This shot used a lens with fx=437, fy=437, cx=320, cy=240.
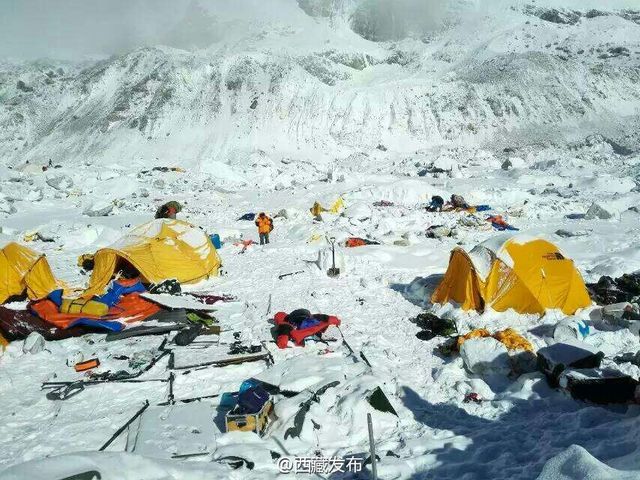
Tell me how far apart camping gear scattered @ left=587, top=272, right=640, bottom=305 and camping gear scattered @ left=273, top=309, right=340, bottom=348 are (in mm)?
5162

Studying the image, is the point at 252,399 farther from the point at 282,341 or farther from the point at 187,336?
the point at 187,336

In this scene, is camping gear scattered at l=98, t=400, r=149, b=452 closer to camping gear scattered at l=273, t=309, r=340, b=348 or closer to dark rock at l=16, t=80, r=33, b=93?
camping gear scattered at l=273, t=309, r=340, b=348

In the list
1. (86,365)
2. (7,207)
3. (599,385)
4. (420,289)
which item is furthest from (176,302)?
(7,207)

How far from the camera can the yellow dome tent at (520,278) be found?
800 cm

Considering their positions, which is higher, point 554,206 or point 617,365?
point 617,365

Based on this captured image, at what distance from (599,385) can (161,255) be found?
31.2ft

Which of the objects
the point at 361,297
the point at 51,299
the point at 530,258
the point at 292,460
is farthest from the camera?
the point at 361,297

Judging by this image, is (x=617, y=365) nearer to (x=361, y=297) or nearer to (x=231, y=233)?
(x=361, y=297)

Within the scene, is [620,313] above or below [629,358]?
below

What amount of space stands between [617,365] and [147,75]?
65746 mm

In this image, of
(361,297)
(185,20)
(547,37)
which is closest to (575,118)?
(547,37)

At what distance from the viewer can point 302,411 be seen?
16.8 feet

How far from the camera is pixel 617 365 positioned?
5836mm

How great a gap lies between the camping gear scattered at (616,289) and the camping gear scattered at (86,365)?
29.9 ft
